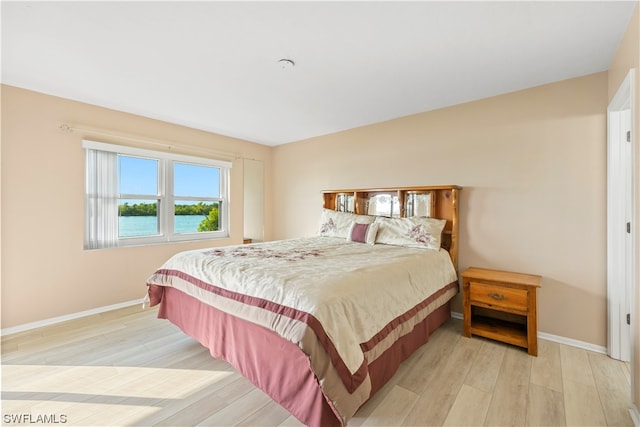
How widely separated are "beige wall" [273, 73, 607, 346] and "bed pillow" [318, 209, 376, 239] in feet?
2.06

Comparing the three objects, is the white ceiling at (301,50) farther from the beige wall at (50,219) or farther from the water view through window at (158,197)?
the water view through window at (158,197)

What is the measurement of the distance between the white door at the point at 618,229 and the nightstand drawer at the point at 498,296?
68 centimetres

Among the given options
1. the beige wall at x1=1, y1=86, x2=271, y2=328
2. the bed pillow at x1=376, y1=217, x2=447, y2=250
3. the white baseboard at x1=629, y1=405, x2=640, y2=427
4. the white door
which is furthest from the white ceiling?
the white baseboard at x1=629, y1=405, x2=640, y2=427

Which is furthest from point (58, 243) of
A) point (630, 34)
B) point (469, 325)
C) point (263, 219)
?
point (630, 34)

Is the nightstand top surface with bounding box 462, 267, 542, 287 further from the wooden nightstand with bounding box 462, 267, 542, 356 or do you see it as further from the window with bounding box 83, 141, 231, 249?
the window with bounding box 83, 141, 231, 249

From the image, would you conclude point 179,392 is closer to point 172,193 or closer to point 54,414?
point 54,414

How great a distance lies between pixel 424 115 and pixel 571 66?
1331 millimetres

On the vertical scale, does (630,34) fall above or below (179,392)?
above

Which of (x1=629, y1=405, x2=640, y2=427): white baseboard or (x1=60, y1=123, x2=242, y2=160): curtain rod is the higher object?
(x1=60, y1=123, x2=242, y2=160): curtain rod

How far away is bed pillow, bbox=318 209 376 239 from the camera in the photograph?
3489 mm

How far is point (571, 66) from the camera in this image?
2.18 m

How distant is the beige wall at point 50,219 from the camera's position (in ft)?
8.39

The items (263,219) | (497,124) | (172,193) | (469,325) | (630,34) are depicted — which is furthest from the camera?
(263,219)

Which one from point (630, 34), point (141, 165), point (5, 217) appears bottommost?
point (5, 217)
